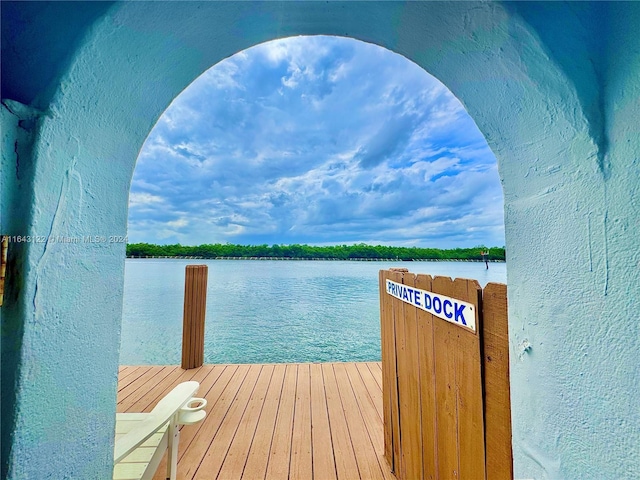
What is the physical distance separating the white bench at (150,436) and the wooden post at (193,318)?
169 centimetres

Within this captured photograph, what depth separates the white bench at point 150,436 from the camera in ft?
3.68

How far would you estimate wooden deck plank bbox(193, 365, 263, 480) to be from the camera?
164 centimetres

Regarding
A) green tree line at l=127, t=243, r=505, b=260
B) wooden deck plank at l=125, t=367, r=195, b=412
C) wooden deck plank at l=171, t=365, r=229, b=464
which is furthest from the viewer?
green tree line at l=127, t=243, r=505, b=260

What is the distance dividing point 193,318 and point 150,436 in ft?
6.80

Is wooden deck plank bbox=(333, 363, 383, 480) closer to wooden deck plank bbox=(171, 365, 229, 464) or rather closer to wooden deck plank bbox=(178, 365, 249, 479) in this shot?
wooden deck plank bbox=(178, 365, 249, 479)

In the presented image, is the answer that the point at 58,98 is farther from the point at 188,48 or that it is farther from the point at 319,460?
the point at 319,460

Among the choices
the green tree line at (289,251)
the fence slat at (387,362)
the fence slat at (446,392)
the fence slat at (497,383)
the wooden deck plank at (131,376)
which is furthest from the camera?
the green tree line at (289,251)

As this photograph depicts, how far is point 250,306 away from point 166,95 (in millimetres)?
6584

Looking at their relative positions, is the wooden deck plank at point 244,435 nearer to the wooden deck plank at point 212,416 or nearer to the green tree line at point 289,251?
the wooden deck plank at point 212,416

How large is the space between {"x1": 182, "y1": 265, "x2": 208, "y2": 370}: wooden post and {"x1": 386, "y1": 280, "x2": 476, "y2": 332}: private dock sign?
256cm

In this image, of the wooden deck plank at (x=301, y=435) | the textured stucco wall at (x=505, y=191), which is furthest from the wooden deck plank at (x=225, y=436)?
the textured stucco wall at (x=505, y=191)

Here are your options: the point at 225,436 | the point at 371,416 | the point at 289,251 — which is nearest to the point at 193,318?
the point at 225,436

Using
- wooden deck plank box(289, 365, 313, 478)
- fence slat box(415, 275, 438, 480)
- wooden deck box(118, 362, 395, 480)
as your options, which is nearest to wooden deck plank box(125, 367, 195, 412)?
wooden deck box(118, 362, 395, 480)

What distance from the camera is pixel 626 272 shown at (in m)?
0.47
